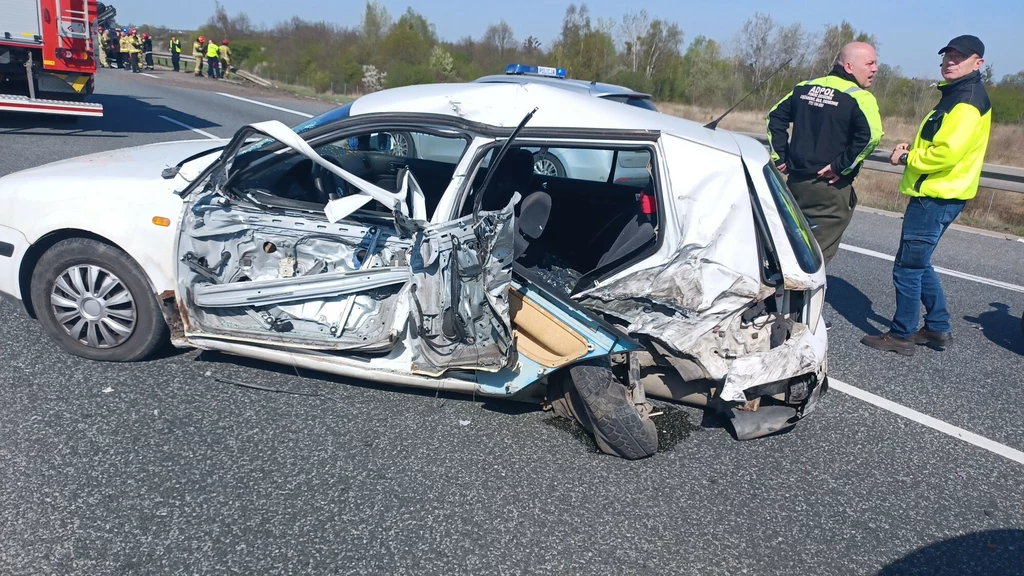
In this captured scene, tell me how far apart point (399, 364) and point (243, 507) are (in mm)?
979

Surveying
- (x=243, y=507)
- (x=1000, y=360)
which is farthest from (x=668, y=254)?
(x=1000, y=360)

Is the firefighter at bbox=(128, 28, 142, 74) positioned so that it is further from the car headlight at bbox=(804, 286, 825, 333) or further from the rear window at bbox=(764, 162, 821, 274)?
the car headlight at bbox=(804, 286, 825, 333)

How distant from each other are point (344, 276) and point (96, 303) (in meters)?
1.38

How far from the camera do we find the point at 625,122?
11.5ft

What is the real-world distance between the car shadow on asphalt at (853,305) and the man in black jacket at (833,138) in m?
0.61

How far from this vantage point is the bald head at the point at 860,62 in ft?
17.2

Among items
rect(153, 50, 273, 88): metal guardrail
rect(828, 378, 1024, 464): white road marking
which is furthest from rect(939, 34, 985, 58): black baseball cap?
rect(153, 50, 273, 88): metal guardrail

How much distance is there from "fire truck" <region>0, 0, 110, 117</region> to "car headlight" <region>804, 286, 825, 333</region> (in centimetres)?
1114

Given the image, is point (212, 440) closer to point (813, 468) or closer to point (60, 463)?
point (60, 463)

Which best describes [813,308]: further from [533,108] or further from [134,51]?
[134,51]

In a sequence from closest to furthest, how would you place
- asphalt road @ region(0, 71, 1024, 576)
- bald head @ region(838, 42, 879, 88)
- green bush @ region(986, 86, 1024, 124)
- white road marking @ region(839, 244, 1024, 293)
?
1. asphalt road @ region(0, 71, 1024, 576)
2. bald head @ region(838, 42, 879, 88)
3. white road marking @ region(839, 244, 1024, 293)
4. green bush @ region(986, 86, 1024, 124)

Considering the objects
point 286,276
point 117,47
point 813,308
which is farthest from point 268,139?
point 117,47

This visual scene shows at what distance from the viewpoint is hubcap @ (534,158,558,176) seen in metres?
4.87

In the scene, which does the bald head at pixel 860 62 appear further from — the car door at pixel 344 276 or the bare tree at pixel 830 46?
the bare tree at pixel 830 46
